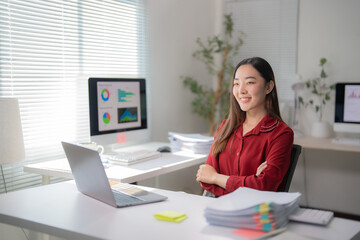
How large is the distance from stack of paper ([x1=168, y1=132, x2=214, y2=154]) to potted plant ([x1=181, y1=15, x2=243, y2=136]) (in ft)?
3.49

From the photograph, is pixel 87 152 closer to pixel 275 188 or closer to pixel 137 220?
pixel 137 220

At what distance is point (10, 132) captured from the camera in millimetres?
2197

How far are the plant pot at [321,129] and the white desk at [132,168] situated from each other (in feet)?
4.99

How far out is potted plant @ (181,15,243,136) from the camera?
4164 millimetres

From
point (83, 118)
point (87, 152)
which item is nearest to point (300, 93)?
point (83, 118)

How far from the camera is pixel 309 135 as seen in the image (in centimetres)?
411

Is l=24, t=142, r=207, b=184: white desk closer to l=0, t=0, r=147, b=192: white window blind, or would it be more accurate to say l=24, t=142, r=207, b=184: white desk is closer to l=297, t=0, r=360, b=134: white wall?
l=0, t=0, r=147, b=192: white window blind

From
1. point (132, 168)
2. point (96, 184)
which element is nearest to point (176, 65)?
point (132, 168)

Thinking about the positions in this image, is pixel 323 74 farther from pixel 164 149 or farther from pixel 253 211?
pixel 253 211

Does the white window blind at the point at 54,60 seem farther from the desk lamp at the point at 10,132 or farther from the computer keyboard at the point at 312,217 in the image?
the computer keyboard at the point at 312,217

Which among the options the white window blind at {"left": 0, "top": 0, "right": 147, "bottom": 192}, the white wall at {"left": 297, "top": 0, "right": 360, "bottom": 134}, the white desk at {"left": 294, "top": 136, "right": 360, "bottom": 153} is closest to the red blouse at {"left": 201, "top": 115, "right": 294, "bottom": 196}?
the white window blind at {"left": 0, "top": 0, "right": 147, "bottom": 192}

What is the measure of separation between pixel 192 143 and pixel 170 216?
1.58 m

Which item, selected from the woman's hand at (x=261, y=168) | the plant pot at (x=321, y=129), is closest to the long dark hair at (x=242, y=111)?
the woman's hand at (x=261, y=168)

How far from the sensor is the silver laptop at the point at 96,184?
157 centimetres
